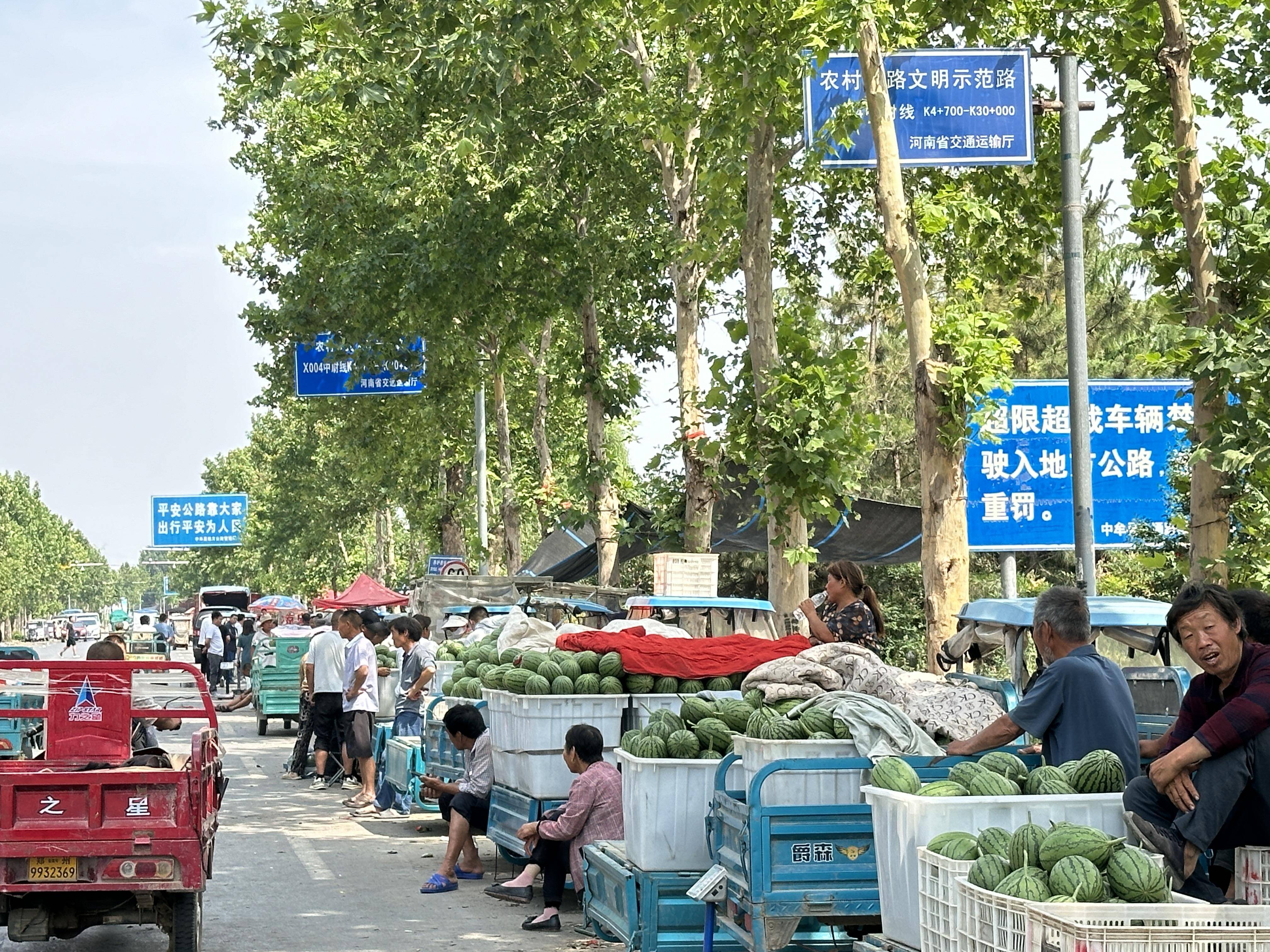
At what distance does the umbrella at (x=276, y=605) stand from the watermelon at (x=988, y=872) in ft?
174

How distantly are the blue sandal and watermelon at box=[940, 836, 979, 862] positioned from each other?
273 inches

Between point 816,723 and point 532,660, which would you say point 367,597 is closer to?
point 532,660

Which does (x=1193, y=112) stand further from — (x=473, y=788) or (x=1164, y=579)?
(x=1164, y=579)

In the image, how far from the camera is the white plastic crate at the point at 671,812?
26.9 feet

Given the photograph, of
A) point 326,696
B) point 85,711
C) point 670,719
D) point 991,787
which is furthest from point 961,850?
point 326,696

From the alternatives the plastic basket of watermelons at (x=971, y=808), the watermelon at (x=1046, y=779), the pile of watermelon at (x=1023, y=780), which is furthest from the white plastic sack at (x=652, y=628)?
the watermelon at (x=1046, y=779)

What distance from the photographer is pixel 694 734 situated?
8.40 metres

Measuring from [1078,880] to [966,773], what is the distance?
134cm

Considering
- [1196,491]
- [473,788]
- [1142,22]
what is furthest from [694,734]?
[1142,22]

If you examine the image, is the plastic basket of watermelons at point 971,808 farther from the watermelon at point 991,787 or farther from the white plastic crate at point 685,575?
the white plastic crate at point 685,575

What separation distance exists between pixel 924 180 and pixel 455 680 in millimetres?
8251

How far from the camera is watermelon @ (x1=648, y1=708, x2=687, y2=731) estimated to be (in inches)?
333

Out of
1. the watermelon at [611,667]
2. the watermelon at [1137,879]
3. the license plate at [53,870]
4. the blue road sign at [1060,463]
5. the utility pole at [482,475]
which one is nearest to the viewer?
the watermelon at [1137,879]

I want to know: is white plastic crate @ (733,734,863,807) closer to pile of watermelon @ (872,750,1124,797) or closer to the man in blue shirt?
the man in blue shirt
